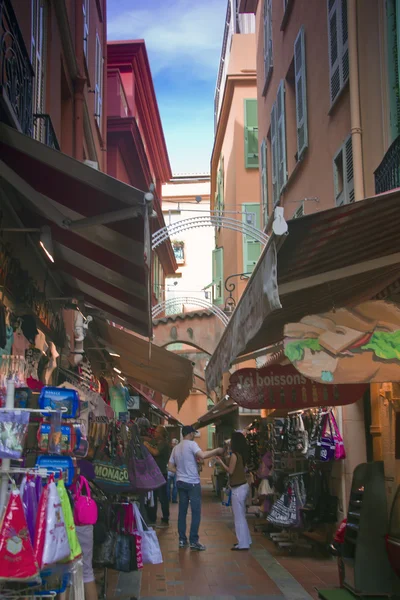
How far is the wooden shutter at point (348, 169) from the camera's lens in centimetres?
1058

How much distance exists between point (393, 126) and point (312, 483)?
5.22 metres

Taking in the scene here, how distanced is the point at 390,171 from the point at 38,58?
4.60 meters

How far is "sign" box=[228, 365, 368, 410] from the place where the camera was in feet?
25.5

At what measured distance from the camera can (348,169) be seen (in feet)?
35.4

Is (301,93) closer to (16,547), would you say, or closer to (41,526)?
(41,526)

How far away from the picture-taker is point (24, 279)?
704 centimetres

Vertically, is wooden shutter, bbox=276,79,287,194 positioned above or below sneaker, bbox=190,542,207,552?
above

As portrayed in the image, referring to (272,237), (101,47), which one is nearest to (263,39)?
(101,47)

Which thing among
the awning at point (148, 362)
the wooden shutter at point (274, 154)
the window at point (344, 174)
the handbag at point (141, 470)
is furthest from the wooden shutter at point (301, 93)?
the handbag at point (141, 470)

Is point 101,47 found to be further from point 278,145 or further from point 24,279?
point 24,279

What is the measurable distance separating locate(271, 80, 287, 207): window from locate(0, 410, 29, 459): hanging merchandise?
11736 mm

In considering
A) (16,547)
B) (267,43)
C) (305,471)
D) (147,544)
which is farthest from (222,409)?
(16,547)

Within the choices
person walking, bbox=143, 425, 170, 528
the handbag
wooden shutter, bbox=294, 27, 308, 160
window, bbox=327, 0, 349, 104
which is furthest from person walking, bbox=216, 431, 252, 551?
window, bbox=327, 0, 349, 104

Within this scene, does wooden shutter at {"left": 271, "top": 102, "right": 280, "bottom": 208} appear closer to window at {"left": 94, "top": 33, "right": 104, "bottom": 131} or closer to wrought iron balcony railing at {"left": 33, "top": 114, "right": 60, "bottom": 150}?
window at {"left": 94, "top": 33, "right": 104, "bottom": 131}
